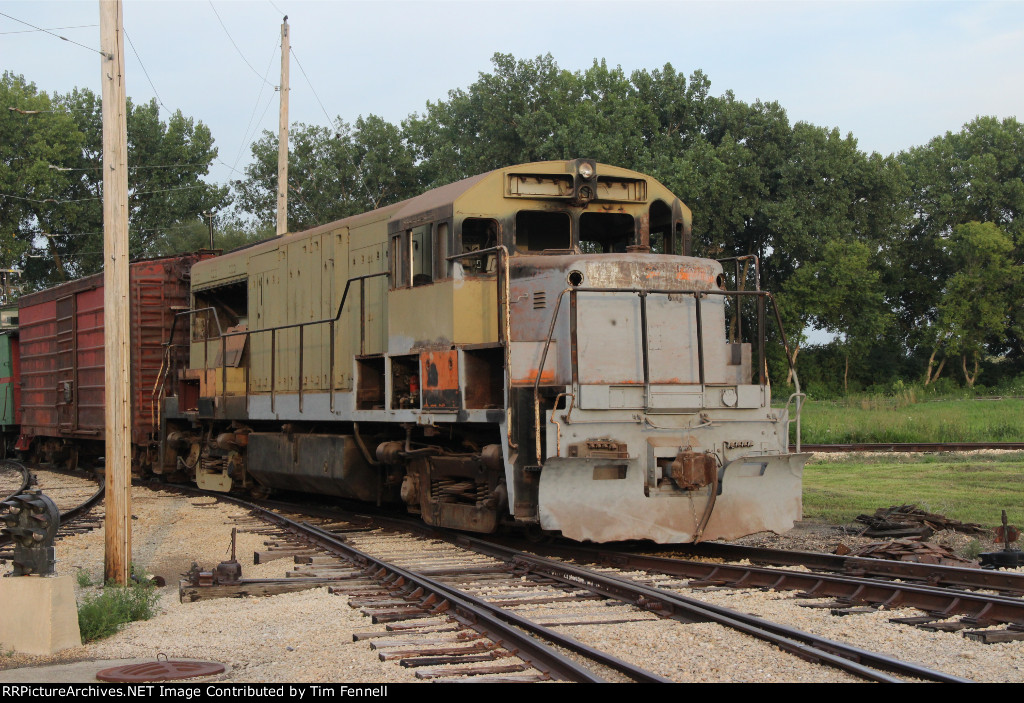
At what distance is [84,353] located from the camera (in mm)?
17766

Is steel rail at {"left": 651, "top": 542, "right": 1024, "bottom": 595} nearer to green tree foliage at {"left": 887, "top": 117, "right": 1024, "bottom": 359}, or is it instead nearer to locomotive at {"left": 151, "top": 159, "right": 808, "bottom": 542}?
locomotive at {"left": 151, "top": 159, "right": 808, "bottom": 542}

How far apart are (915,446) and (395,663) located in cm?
1793

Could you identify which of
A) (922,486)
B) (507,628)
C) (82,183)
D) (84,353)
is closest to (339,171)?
(82,183)

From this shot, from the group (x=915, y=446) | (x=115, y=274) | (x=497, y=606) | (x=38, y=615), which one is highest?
(x=115, y=274)

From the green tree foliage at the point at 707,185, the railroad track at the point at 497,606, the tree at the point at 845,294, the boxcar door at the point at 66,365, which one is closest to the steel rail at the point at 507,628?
the railroad track at the point at 497,606

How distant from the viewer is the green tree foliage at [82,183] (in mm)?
47406

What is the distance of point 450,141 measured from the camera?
43.2 m

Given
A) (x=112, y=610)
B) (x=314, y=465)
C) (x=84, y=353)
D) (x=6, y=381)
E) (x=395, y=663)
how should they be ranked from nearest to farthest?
(x=395, y=663) → (x=112, y=610) → (x=314, y=465) → (x=84, y=353) → (x=6, y=381)

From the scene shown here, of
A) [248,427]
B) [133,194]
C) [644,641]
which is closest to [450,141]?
[133,194]

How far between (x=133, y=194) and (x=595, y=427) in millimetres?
47305

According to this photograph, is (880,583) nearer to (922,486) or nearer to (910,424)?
(922,486)

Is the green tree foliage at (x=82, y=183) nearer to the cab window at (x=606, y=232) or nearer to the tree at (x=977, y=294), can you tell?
the tree at (x=977, y=294)

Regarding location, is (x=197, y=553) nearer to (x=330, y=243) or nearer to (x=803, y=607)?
(x=330, y=243)
